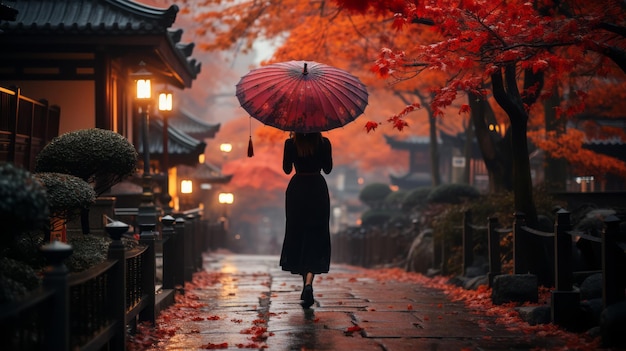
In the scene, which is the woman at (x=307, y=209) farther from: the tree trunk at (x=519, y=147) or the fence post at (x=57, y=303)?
the fence post at (x=57, y=303)

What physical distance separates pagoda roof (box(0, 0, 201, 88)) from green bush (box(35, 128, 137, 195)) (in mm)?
3749

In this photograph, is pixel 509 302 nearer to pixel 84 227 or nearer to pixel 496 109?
pixel 84 227

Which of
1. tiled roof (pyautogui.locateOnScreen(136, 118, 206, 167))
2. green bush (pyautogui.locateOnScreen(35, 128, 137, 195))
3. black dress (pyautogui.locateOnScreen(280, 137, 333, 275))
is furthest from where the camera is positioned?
tiled roof (pyautogui.locateOnScreen(136, 118, 206, 167))

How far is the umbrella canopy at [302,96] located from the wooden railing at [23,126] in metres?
3.83

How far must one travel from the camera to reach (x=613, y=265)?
22.7 feet

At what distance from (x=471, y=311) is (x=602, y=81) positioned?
12.4 meters

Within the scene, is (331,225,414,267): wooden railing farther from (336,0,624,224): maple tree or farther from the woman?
the woman

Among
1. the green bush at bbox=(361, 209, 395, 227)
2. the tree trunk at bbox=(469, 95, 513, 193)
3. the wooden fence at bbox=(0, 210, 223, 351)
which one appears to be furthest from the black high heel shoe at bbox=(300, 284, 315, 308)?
the green bush at bbox=(361, 209, 395, 227)

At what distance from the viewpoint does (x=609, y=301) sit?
23.0 ft

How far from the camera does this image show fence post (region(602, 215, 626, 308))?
692 centimetres

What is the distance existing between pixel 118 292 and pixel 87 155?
3427 mm

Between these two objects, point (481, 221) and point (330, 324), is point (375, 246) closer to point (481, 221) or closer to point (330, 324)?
point (481, 221)

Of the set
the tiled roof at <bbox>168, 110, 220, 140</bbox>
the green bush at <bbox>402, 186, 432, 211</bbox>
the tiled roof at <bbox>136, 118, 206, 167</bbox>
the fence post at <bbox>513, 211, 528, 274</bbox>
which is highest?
the tiled roof at <bbox>168, 110, 220, 140</bbox>

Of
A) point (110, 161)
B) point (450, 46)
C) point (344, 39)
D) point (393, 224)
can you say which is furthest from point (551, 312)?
point (393, 224)
